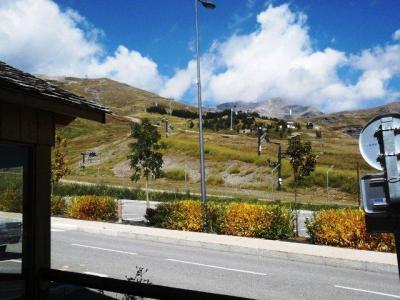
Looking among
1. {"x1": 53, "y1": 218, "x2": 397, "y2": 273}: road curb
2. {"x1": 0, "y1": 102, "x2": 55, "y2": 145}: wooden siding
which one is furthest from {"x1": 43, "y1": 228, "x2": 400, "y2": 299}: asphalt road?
{"x1": 0, "y1": 102, "x2": 55, "y2": 145}: wooden siding

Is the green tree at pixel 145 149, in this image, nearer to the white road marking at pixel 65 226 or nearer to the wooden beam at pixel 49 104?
the white road marking at pixel 65 226

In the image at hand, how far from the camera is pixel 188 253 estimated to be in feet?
46.2

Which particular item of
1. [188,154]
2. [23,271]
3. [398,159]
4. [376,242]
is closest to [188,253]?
[376,242]

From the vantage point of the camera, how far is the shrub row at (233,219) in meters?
16.3

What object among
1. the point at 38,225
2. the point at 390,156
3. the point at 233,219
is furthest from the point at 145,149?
the point at 390,156

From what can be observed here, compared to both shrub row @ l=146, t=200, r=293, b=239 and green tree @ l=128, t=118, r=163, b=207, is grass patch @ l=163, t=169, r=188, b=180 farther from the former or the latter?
shrub row @ l=146, t=200, r=293, b=239

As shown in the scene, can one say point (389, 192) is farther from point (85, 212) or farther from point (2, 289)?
point (85, 212)

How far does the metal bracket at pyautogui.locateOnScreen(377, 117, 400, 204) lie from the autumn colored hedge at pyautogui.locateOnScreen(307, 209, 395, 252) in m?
10.3

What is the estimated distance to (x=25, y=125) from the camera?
18.3 feet

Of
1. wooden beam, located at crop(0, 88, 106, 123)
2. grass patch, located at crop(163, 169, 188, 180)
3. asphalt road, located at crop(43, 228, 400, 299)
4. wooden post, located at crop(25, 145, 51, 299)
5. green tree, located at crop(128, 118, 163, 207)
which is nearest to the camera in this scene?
wooden beam, located at crop(0, 88, 106, 123)

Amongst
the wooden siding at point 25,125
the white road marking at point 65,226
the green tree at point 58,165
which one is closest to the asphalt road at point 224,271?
the white road marking at point 65,226

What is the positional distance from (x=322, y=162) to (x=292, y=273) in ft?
217

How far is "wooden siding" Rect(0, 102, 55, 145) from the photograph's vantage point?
5309 mm

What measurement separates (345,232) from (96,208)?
11.9m
